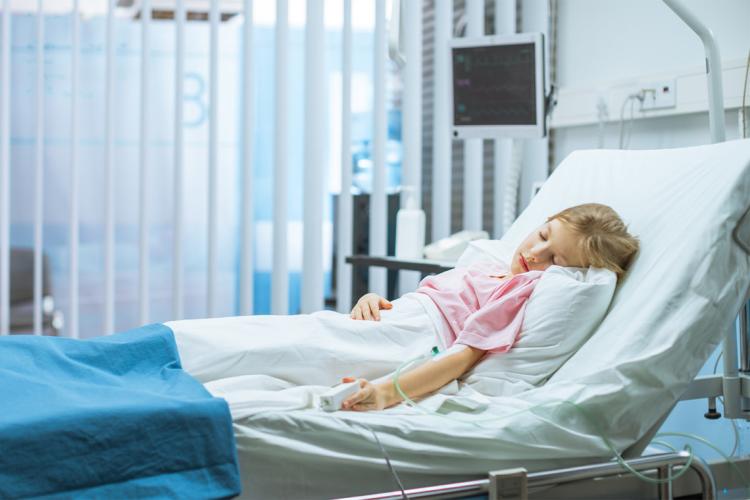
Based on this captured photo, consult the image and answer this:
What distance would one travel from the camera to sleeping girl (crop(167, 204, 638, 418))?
1517 mm

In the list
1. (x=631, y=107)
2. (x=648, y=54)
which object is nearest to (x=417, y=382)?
(x=631, y=107)

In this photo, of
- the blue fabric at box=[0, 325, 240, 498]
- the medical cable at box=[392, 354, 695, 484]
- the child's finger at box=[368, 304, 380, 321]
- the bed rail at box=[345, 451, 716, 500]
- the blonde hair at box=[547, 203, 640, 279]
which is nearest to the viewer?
the blue fabric at box=[0, 325, 240, 498]

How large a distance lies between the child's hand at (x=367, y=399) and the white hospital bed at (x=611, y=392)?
4 cm

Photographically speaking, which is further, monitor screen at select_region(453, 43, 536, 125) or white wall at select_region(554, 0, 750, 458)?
monitor screen at select_region(453, 43, 536, 125)

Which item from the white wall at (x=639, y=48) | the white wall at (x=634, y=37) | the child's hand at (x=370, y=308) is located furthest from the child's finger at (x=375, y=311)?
the white wall at (x=634, y=37)

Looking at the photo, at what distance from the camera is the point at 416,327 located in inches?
67.5

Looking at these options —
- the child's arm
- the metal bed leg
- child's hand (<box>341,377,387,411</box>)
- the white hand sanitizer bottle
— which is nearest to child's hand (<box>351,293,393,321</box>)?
the child's arm

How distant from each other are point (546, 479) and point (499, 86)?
1669 millimetres

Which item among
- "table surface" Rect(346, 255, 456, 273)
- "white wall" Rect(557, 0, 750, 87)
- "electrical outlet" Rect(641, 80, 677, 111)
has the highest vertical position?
"white wall" Rect(557, 0, 750, 87)

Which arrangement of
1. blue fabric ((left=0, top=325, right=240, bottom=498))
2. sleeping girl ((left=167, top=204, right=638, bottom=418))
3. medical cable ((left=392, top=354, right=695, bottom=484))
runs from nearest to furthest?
blue fabric ((left=0, top=325, right=240, bottom=498)) → medical cable ((left=392, top=354, right=695, bottom=484)) → sleeping girl ((left=167, top=204, right=638, bottom=418))

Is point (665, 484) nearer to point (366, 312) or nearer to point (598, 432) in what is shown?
point (598, 432)

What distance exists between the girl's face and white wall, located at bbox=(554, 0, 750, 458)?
78cm

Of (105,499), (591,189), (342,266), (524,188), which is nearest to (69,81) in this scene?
(342,266)

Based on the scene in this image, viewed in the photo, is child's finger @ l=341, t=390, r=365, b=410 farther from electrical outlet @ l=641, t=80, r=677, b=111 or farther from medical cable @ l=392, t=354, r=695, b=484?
electrical outlet @ l=641, t=80, r=677, b=111
